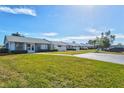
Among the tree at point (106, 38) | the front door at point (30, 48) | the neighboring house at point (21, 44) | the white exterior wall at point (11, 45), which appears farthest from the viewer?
the front door at point (30, 48)

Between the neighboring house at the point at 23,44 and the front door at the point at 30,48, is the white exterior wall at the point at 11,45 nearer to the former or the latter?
the neighboring house at the point at 23,44

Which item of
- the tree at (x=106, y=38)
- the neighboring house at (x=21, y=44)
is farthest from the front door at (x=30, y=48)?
the tree at (x=106, y=38)

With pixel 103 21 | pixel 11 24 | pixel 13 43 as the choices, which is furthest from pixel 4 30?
pixel 13 43

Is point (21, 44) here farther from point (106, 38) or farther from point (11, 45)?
point (106, 38)

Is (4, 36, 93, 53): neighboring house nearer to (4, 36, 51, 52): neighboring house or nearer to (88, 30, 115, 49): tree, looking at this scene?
(4, 36, 51, 52): neighboring house

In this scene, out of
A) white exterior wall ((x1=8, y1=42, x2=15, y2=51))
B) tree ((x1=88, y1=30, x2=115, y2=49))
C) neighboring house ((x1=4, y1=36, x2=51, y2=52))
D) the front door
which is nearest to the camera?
tree ((x1=88, y1=30, x2=115, y2=49))

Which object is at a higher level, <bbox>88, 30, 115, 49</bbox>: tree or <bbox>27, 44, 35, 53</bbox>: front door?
<bbox>88, 30, 115, 49</bbox>: tree

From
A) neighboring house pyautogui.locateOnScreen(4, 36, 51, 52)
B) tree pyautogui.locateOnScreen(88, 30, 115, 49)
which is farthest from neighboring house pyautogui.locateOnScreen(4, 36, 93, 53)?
tree pyautogui.locateOnScreen(88, 30, 115, 49)

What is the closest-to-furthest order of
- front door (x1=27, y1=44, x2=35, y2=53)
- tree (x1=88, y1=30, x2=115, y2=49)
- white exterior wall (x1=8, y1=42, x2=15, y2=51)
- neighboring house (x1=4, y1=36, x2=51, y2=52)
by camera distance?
tree (x1=88, y1=30, x2=115, y2=49)
white exterior wall (x1=8, y1=42, x2=15, y2=51)
neighboring house (x1=4, y1=36, x2=51, y2=52)
front door (x1=27, y1=44, x2=35, y2=53)

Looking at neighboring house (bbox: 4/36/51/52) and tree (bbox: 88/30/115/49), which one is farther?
neighboring house (bbox: 4/36/51/52)
